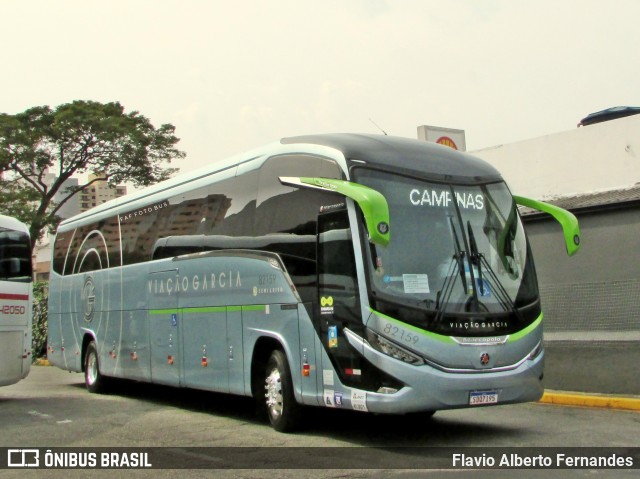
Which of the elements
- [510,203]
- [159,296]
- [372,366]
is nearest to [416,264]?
[372,366]

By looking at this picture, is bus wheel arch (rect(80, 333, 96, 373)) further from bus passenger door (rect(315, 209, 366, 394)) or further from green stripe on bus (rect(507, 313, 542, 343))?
green stripe on bus (rect(507, 313, 542, 343))

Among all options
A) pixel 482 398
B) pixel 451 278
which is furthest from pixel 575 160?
pixel 482 398

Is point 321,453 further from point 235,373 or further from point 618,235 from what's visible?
point 618,235

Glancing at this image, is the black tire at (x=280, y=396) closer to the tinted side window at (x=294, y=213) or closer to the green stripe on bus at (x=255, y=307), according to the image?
the green stripe on bus at (x=255, y=307)

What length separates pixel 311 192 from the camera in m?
9.86

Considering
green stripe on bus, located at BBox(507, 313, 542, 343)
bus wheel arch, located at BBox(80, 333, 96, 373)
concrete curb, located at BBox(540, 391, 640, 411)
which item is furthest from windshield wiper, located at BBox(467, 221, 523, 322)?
bus wheel arch, located at BBox(80, 333, 96, 373)

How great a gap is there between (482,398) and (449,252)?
5.09 feet

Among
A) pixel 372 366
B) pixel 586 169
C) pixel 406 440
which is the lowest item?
pixel 406 440

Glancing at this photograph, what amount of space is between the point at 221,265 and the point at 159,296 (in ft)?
7.90

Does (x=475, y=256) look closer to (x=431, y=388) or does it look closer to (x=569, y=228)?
(x=431, y=388)

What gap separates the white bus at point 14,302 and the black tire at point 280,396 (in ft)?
19.4

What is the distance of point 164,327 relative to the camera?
44.5 feet

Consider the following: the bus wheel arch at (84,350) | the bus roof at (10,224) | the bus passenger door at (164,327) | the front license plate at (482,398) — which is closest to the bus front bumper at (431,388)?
the front license plate at (482,398)

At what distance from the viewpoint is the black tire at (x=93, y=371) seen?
53.9 ft
